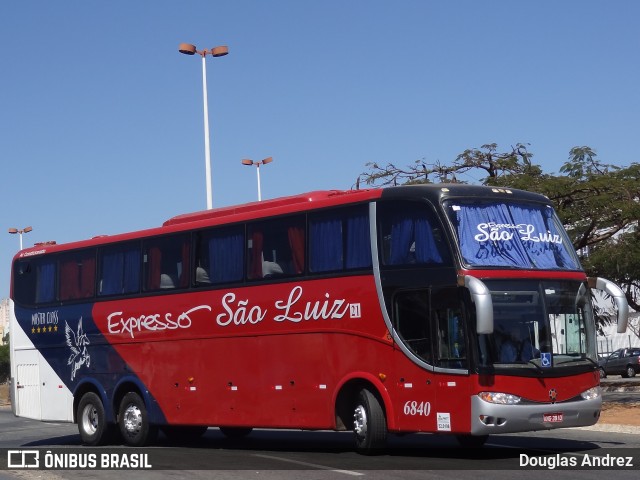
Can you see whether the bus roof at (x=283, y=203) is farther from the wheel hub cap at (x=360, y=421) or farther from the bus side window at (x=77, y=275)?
the wheel hub cap at (x=360, y=421)

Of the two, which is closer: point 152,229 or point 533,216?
point 533,216

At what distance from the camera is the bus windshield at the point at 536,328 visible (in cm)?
1538

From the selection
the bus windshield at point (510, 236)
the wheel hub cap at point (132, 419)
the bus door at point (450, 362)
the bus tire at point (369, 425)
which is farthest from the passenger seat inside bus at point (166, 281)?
the bus windshield at point (510, 236)

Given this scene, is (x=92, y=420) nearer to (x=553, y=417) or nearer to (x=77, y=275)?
(x=77, y=275)

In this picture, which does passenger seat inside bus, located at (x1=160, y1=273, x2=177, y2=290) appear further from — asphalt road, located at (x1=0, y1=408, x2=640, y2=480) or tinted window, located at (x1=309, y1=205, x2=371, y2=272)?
tinted window, located at (x1=309, y1=205, x2=371, y2=272)

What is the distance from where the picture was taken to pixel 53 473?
52.9ft

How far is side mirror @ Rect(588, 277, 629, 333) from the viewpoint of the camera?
53.7ft

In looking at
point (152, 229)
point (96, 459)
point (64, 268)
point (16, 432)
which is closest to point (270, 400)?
point (96, 459)

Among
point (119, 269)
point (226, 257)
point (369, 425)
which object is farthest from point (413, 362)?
point (119, 269)

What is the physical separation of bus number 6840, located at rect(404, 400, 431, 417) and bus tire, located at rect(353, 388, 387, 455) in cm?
58

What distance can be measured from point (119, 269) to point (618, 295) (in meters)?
10.2

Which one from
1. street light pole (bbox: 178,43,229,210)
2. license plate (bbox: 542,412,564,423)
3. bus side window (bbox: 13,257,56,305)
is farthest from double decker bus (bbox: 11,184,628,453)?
street light pole (bbox: 178,43,229,210)

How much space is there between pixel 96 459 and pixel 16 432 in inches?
459

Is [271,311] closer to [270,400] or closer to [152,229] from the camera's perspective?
[270,400]
